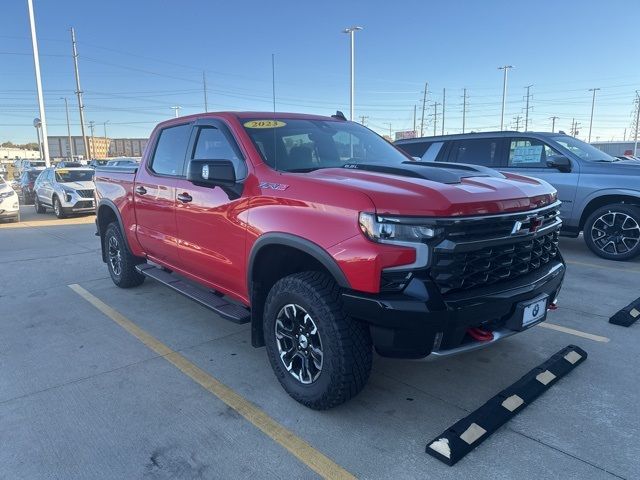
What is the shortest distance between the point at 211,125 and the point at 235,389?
2.21 metres

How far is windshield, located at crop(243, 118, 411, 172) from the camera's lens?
11.8ft

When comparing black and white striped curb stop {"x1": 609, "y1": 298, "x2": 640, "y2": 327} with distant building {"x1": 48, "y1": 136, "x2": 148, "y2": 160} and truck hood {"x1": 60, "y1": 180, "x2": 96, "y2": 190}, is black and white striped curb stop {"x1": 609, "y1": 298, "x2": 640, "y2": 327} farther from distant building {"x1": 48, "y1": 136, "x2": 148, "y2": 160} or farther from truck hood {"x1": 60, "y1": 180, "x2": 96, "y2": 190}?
distant building {"x1": 48, "y1": 136, "x2": 148, "y2": 160}

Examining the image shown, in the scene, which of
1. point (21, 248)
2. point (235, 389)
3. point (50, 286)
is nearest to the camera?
point (235, 389)

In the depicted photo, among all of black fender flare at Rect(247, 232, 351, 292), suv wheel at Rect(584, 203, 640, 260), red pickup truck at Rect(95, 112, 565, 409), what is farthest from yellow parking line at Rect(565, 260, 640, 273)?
black fender flare at Rect(247, 232, 351, 292)

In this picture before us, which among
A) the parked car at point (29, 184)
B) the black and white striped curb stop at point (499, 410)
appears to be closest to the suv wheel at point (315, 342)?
the black and white striped curb stop at point (499, 410)

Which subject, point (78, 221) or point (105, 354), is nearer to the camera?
point (105, 354)

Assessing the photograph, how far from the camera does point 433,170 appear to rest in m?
3.25

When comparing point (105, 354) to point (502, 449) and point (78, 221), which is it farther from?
point (78, 221)

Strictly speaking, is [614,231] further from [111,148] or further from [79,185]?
[111,148]

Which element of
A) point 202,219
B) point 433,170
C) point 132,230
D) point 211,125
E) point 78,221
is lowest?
point 78,221

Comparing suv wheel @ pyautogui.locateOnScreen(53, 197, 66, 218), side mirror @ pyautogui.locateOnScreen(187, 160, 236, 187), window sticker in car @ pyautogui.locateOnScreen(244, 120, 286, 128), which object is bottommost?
suv wheel @ pyautogui.locateOnScreen(53, 197, 66, 218)

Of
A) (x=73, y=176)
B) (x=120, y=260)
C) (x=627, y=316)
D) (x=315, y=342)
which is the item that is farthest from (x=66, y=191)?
(x=627, y=316)

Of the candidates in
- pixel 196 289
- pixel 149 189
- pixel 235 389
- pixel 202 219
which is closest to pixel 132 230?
pixel 149 189

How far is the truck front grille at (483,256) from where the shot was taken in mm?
2572
